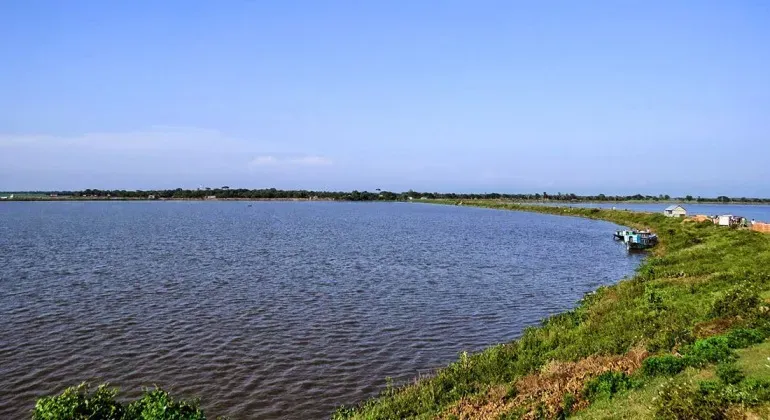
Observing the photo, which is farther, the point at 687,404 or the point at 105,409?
the point at 105,409

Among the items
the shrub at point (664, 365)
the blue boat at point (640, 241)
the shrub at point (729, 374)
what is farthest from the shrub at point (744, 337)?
the blue boat at point (640, 241)

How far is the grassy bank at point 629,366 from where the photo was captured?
1168 centimetres

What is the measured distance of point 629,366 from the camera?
51.4 ft

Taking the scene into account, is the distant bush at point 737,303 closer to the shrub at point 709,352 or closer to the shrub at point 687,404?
the shrub at point 709,352

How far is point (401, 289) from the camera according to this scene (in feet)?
125

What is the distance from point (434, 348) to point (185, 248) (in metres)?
46.6

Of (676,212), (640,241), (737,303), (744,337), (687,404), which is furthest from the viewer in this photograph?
(676,212)

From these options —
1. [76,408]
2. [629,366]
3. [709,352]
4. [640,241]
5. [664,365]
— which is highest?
[709,352]

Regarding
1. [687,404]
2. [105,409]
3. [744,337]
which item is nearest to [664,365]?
[744,337]

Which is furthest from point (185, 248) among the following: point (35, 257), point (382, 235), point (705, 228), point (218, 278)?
point (705, 228)

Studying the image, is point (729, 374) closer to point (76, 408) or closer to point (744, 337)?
point (744, 337)

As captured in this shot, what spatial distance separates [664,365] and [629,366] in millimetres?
1779

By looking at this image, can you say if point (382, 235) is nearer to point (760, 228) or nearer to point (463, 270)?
point (463, 270)

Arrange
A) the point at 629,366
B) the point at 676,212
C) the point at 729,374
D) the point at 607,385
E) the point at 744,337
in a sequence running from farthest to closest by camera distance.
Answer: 1. the point at 676,212
2. the point at 629,366
3. the point at 744,337
4. the point at 607,385
5. the point at 729,374
